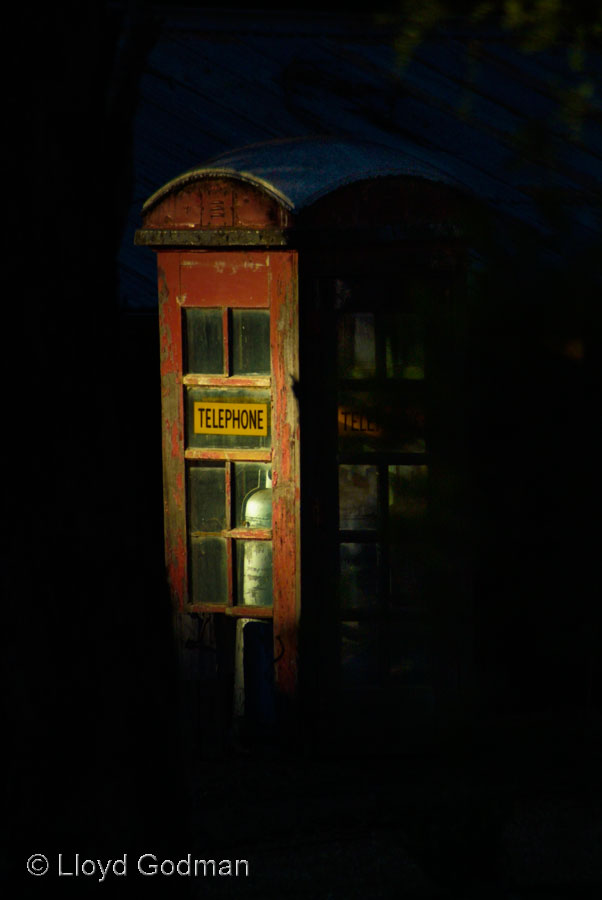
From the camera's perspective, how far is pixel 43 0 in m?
2.87

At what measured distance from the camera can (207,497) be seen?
5617 millimetres

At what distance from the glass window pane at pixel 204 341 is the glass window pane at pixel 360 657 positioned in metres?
1.27

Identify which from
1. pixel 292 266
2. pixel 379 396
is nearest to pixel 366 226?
pixel 292 266

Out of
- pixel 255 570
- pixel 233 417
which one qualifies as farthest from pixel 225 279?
pixel 255 570

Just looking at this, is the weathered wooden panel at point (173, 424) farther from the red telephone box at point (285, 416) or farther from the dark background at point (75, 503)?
the dark background at point (75, 503)

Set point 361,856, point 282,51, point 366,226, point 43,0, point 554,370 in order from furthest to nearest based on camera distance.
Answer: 1. point 282,51
2. point 366,226
3. point 361,856
4. point 43,0
5. point 554,370

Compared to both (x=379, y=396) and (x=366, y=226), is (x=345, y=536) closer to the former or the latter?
(x=366, y=226)

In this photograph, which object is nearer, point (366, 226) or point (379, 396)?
point (379, 396)

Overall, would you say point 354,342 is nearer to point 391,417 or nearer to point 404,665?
point 404,665

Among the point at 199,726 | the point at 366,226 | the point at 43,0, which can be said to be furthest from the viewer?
the point at 199,726

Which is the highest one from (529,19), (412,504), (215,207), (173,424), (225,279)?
(215,207)

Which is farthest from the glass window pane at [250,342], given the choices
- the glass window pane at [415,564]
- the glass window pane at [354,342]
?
the glass window pane at [415,564]

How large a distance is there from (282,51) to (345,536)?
3401 millimetres

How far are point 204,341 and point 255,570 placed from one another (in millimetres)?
1015
